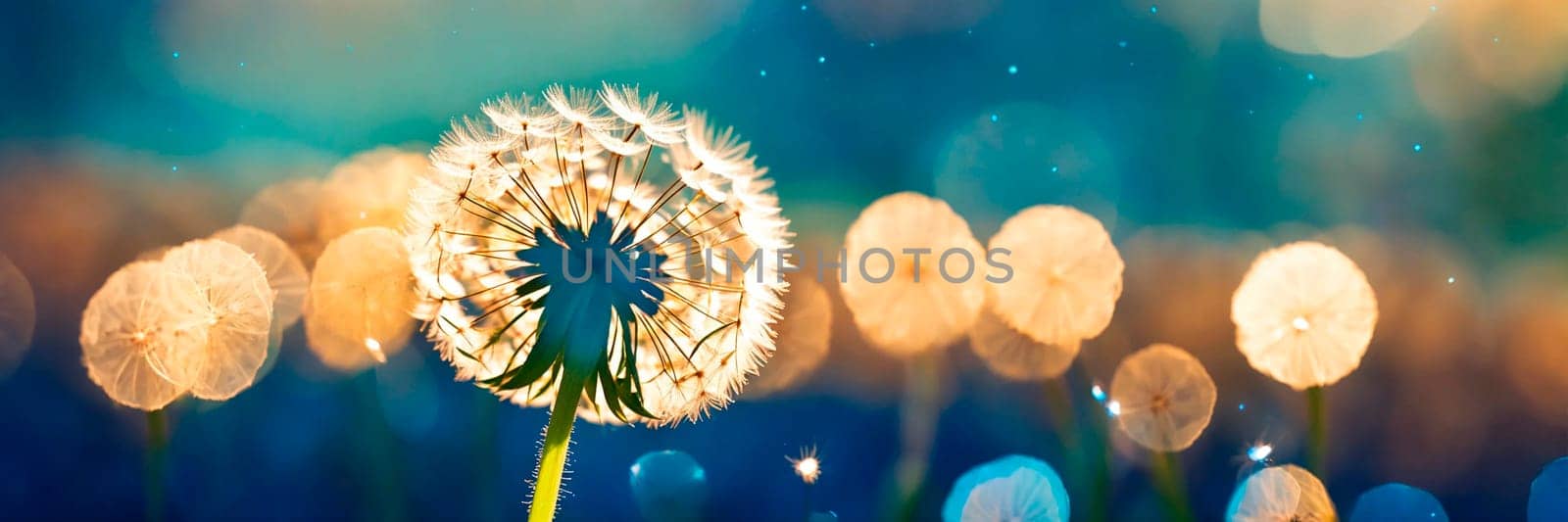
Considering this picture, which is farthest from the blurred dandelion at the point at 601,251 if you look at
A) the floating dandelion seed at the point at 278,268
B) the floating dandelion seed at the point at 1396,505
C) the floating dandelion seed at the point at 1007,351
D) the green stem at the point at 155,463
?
the floating dandelion seed at the point at 1396,505

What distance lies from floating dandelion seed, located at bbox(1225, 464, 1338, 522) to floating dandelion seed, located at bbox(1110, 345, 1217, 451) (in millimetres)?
207

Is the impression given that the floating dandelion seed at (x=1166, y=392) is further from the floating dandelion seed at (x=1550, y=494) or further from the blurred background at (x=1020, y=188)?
the floating dandelion seed at (x=1550, y=494)

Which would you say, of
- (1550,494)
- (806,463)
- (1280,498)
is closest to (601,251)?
(806,463)

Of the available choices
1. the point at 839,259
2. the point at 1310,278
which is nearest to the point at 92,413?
the point at 839,259

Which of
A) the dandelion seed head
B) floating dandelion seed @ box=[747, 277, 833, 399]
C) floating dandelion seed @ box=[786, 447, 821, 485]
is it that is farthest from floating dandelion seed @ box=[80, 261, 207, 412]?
floating dandelion seed @ box=[786, 447, 821, 485]

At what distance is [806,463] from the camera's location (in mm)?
2072

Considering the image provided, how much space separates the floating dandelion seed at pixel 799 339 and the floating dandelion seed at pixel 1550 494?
6.82ft

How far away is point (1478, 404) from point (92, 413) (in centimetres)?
386

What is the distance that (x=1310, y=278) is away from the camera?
215 cm

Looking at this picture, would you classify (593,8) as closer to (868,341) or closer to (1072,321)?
(868,341)

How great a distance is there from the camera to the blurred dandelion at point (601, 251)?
1.44m

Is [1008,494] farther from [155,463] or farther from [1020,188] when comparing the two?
[155,463]

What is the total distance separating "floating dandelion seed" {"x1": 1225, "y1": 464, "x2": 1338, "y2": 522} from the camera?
2135mm

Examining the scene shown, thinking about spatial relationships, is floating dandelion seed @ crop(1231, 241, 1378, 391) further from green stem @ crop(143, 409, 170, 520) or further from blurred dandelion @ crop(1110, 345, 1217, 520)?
green stem @ crop(143, 409, 170, 520)
